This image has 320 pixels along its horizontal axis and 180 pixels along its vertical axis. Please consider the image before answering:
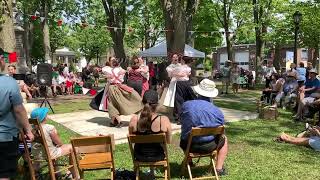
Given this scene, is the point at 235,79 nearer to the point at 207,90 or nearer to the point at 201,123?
the point at 207,90

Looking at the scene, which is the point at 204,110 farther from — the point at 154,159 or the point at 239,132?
the point at 239,132

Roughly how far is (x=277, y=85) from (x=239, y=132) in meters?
5.23

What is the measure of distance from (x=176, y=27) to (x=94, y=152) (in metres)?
7.52

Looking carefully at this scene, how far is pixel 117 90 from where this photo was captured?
31.5 feet

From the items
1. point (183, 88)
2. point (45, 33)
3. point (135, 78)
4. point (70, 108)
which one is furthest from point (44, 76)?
point (45, 33)

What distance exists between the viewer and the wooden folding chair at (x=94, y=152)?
17.3 ft

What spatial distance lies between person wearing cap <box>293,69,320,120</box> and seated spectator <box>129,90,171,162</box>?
22.3ft

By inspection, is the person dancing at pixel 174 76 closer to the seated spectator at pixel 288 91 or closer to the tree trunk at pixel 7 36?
the seated spectator at pixel 288 91

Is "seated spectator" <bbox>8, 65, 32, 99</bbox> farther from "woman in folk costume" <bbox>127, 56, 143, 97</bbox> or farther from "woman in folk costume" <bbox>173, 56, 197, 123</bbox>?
"woman in folk costume" <bbox>173, 56, 197, 123</bbox>

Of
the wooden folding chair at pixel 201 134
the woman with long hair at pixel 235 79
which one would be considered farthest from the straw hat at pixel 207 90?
the woman with long hair at pixel 235 79

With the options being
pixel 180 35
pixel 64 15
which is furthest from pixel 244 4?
pixel 180 35

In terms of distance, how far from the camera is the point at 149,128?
17.7ft

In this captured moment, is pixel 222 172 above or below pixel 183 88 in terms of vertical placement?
below

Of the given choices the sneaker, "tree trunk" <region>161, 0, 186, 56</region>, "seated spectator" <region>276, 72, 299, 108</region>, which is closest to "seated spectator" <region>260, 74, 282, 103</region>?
"seated spectator" <region>276, 72, 299, 108</region>
